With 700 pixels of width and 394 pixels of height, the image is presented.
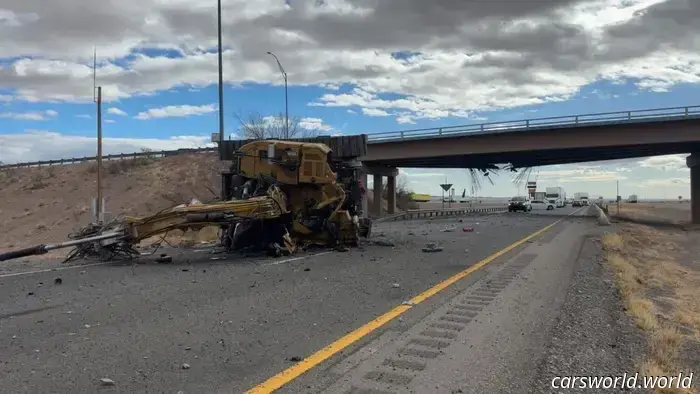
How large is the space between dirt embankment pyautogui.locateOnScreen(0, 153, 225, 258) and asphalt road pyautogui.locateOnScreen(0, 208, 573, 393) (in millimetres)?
29801

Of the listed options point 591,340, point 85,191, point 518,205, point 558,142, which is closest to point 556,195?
point 518,205

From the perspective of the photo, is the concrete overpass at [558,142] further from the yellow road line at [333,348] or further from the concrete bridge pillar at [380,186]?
the yellow road line at [333,348]

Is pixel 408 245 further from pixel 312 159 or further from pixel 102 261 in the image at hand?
pixel 102 261

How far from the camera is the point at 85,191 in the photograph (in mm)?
53094

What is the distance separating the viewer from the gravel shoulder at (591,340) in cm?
514

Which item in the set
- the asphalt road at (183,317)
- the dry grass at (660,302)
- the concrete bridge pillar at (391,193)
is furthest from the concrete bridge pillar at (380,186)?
the asphalt road at (183,317)

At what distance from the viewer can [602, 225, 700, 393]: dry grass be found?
18.5ft

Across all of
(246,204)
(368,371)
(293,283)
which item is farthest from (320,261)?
(368,371)

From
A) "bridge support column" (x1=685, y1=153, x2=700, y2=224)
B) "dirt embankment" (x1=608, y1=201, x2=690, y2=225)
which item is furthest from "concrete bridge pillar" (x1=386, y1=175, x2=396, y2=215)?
"bridge support column" (x1=685, y1=153, x2=700, y2=224)

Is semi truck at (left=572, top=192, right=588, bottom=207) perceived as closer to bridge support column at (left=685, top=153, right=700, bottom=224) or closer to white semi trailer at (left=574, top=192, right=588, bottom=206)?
white semi trailer at (left=574, top=192, right=588, bottom=206)

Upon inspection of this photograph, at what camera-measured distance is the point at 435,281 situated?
33.7 ft

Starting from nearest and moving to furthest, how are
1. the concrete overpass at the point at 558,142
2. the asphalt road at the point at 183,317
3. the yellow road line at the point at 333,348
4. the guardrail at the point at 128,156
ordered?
the yellow road line at the point at 333,348
the asphalt road at the point at 183,317
the concrete overpass at the point at 558,142
the guardrail at the point at 128,156

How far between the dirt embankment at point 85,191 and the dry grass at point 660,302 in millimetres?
29800

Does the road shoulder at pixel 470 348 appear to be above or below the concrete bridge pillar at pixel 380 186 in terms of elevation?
below
